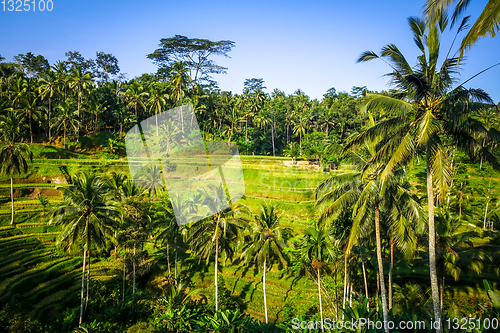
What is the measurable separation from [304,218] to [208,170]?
1730 centimetres

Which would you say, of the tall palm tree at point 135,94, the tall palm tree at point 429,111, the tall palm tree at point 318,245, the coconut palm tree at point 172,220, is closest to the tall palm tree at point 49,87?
the tall palm tree at point 135,94

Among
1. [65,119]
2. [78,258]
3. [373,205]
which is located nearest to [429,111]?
[373,205]

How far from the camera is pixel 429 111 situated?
761cm

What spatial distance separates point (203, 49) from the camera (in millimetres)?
48250

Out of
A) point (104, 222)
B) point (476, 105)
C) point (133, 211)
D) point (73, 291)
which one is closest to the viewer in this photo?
point (476, 105)

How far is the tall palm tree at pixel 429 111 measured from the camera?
760 cm

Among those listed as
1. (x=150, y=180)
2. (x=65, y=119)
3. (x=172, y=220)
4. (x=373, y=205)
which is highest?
(x=65, y=119)

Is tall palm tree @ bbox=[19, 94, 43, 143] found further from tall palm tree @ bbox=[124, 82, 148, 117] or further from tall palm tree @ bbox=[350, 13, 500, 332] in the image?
tall palm tree @ bbox=[350, 13, 500, 332]

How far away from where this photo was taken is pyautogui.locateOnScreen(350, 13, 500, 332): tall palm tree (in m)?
7.60

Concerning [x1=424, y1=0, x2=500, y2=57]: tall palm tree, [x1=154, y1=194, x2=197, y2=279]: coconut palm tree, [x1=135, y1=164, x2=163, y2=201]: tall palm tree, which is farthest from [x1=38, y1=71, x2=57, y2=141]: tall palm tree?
[x1=424, y1=0, x2=500, y2=57]: tall palm tree

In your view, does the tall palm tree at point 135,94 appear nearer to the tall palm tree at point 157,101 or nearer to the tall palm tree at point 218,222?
the tall palm tree at point 157,101

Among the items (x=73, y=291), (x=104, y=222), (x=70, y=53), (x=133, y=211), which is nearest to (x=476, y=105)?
(x=104, y=222)

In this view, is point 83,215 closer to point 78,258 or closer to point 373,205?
point 78,258

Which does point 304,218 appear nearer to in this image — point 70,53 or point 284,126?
point 284,126
